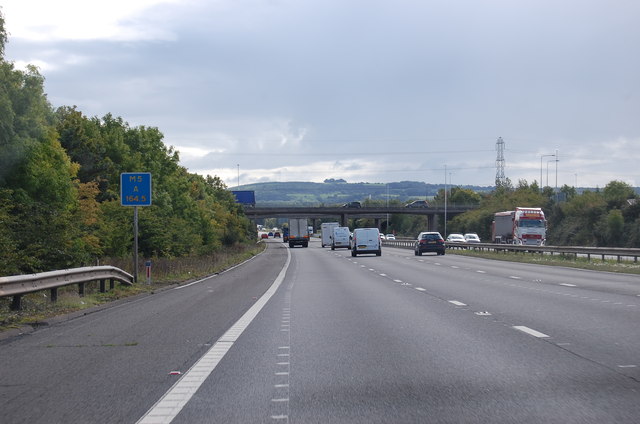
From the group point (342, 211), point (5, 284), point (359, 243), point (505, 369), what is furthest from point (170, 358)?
point (342, 211)

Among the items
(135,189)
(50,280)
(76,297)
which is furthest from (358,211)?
(50,280)

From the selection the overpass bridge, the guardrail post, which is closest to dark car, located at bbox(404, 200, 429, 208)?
the overpass bridge

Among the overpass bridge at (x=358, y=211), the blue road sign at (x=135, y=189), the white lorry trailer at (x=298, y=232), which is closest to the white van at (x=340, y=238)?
the white lorry trailer at (x=298, y=232)

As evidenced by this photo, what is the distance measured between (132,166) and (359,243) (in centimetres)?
1853

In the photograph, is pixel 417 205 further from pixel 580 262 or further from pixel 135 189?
pixel 135 189

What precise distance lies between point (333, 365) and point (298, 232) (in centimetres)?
9569

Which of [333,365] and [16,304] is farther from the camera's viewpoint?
[16,304]

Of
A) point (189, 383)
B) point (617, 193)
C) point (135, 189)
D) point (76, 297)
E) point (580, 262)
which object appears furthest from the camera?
point (617, 193)

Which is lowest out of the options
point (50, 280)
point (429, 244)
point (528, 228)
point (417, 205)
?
point (429, 244)

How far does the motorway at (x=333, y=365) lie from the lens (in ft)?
22.2

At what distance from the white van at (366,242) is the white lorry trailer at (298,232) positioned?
147ft

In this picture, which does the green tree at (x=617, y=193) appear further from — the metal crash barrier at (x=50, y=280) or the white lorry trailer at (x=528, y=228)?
the metal crash barrier at (x=50, y=280)

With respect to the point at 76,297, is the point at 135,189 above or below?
above

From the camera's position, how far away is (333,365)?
911 centimetres
